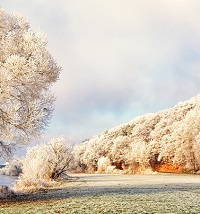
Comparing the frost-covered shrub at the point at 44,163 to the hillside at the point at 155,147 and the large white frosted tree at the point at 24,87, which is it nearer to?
the large white frosted tree at the point at 24,87

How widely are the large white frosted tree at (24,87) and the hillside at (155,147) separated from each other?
63189mm

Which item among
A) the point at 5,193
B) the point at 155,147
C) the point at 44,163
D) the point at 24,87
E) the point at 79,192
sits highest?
the point at 155,147

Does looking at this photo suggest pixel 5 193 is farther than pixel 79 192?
No

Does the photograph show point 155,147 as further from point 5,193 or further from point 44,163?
point 5,193

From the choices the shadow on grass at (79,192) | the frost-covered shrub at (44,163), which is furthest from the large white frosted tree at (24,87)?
the frost-covered shrub at (44,163)

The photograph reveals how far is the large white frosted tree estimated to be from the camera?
2067 cm

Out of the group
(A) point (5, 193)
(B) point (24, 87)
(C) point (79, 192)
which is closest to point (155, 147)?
(C) point (79, 192)

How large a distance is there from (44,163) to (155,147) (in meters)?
77.0

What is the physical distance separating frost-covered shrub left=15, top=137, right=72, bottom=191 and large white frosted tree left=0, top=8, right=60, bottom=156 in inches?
639

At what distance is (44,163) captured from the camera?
176 ft

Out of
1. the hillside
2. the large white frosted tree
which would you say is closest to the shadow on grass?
the large white frosted tree

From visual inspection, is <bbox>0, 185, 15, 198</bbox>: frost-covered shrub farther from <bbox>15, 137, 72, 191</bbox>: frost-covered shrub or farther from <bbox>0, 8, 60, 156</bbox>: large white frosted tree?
<bbox>15, 137, 72, 191</bbox>: frost-covered shrub

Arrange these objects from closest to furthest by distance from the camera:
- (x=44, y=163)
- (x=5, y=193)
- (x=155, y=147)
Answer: (x=5, y=193) < (x=44, y=163) < (x=155, y=147)

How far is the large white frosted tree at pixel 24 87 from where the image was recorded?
2067 cm
